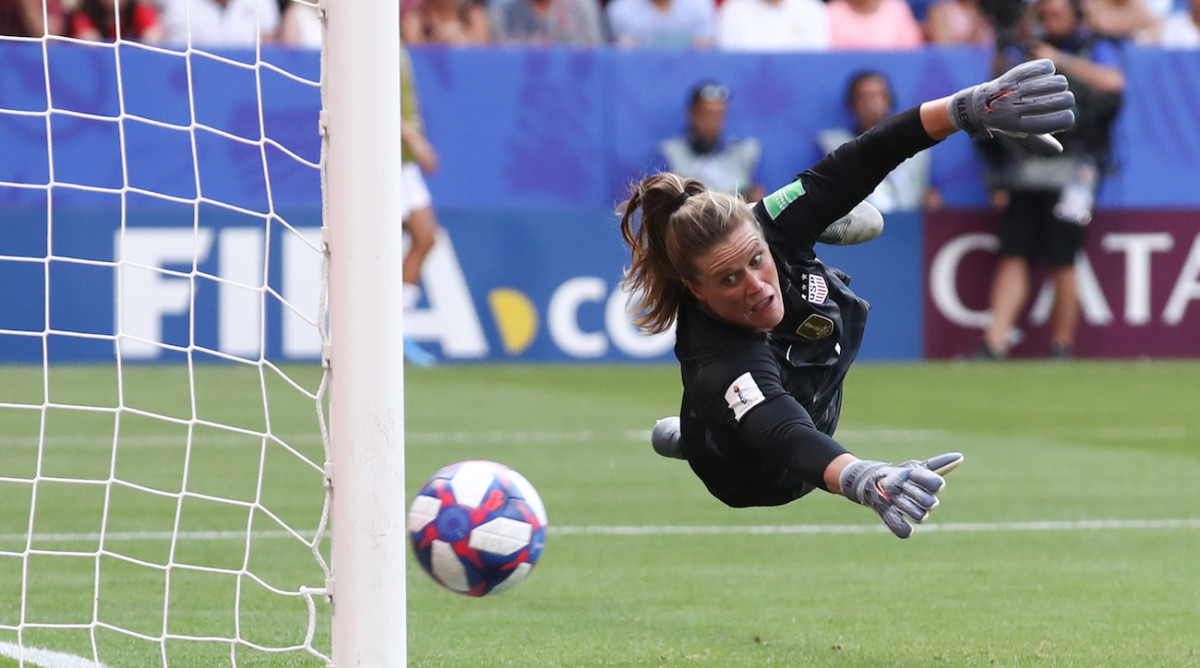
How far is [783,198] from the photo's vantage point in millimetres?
4930

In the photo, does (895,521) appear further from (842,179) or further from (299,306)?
(299,306)

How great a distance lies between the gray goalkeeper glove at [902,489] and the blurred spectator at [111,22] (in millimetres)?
9383

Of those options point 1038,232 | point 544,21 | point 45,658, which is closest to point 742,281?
point 45,658

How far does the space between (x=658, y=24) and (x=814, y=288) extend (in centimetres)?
969

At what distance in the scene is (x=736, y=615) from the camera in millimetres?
5344

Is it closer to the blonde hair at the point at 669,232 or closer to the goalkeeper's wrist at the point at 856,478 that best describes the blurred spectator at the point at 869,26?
the blonde hair at the point at 669,232

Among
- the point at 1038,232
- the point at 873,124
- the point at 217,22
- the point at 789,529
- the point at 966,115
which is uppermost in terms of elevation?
the point at 217,22

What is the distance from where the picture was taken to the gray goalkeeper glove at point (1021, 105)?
436 cm

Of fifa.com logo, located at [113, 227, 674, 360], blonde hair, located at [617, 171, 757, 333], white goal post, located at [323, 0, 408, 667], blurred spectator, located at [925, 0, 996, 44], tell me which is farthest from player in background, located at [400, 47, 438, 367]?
white goal post, located at [323, 0, 408, 667]

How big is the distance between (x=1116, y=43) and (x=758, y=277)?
33.0 feet

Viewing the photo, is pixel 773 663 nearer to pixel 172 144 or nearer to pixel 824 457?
pixel 824 457

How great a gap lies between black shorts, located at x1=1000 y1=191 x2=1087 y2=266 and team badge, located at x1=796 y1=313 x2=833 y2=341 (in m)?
8.80

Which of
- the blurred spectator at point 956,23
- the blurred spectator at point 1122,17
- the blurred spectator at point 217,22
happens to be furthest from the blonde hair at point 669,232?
the blurred spectator at point 1122,17

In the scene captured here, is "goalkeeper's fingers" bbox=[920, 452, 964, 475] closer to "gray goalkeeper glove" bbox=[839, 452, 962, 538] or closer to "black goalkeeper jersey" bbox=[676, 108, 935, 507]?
"gray goalkeeper glove" bbox=[839, 452, 962, 538]
